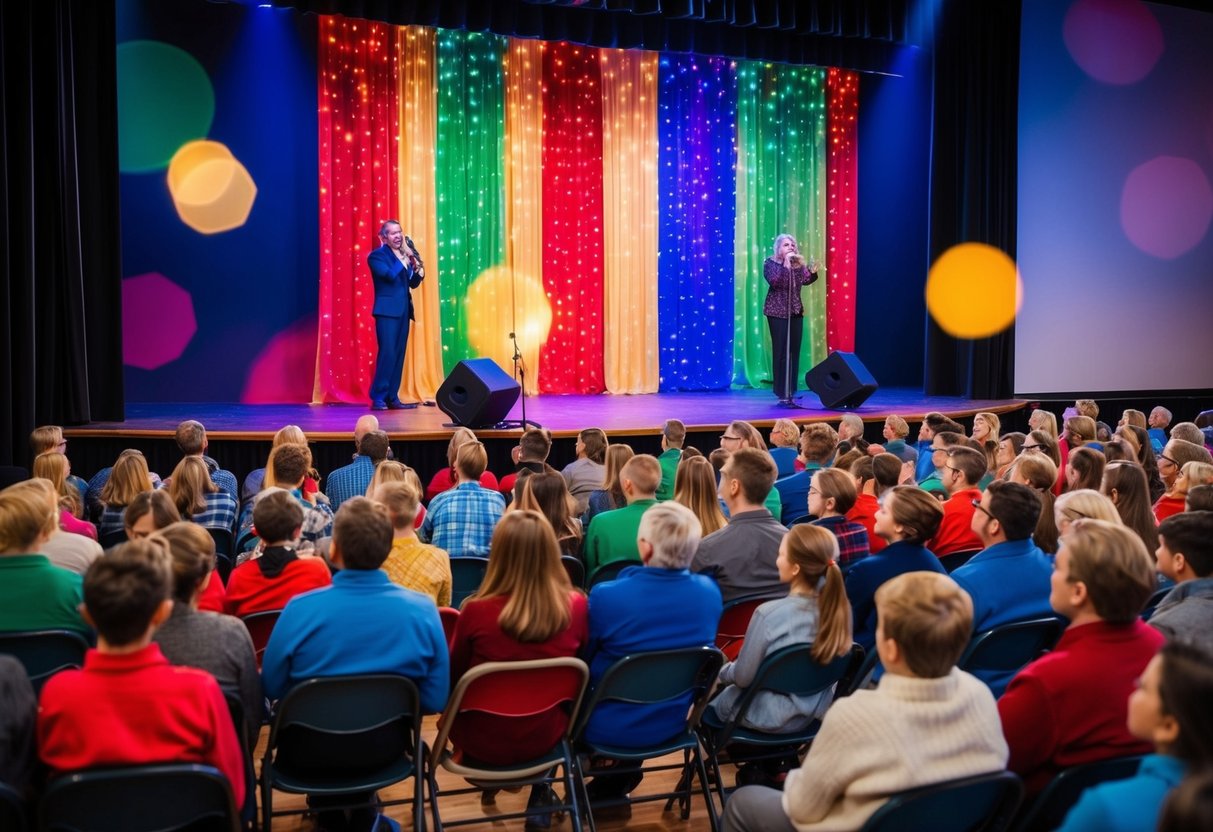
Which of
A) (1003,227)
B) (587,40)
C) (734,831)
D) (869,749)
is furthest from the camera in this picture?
(1003,227)

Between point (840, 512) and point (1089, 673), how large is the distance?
1709 millimetres

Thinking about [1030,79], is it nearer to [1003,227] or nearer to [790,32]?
[1003,227]

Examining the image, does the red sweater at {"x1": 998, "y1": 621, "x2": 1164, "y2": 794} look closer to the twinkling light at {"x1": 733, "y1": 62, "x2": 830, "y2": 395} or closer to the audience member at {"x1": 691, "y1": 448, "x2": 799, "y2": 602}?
the audience member at {"x1": 691, "y1": 448, "x2": 799, "y2": 602}

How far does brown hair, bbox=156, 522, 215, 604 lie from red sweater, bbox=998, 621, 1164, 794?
1.88m

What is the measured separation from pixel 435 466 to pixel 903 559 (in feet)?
17.2

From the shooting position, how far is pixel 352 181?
435 inches

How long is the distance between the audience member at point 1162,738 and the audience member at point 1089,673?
61cm

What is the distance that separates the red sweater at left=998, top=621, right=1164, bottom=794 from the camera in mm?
2387

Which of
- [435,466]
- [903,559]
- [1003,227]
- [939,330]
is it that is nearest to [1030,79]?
[1003,227]

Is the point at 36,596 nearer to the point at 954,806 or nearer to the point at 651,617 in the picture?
the point at 651,617

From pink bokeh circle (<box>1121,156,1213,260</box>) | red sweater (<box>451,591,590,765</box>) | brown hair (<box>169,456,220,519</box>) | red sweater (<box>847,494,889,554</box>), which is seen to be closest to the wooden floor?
red sweater (<box>451,591,590,765</box>)

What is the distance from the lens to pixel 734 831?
255cm

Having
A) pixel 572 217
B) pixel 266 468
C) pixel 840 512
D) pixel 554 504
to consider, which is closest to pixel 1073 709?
pixel 840 512

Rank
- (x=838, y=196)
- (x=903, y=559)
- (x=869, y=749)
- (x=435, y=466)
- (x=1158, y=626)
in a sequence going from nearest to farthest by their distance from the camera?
(x=869, y=749), (x=1158, y=626), (x=903, y=559), (x=435, y=466), (x=838, y=196)
